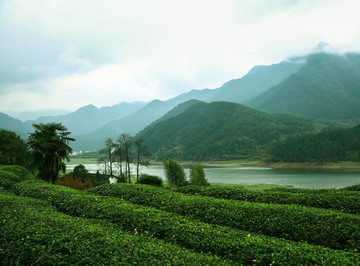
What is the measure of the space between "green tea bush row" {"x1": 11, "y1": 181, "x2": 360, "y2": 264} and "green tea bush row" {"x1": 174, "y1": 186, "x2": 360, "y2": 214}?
670 cm

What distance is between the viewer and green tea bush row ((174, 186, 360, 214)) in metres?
14.5

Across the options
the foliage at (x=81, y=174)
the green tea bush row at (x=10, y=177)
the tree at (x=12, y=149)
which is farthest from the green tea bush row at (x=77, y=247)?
the tree at (x=12, y=149)

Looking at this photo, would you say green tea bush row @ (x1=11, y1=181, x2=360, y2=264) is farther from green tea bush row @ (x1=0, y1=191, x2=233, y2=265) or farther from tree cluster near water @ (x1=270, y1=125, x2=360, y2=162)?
tree cluster near water @ (x1=270, y1=125, x2=360, y2=162)

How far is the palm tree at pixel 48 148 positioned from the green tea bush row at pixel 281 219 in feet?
57.1

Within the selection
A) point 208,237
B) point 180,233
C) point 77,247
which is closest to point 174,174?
point 180,233

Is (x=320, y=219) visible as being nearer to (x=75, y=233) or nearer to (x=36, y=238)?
(x=75, y=233)

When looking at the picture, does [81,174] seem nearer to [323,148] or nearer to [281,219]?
[281,219]

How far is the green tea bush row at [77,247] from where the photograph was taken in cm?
826

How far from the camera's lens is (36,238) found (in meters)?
9.63

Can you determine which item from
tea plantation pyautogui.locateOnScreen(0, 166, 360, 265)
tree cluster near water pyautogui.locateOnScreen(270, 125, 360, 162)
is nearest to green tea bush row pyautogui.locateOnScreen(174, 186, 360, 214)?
tea plantation pyautogui.locateOnScreen(0, 166, 360, 265)

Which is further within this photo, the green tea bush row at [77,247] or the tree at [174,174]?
the tree at [174,174]

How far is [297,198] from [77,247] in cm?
1386

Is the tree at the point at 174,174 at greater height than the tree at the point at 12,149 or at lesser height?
lesser

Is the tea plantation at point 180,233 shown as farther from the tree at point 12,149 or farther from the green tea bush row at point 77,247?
the tree at point 12,149
